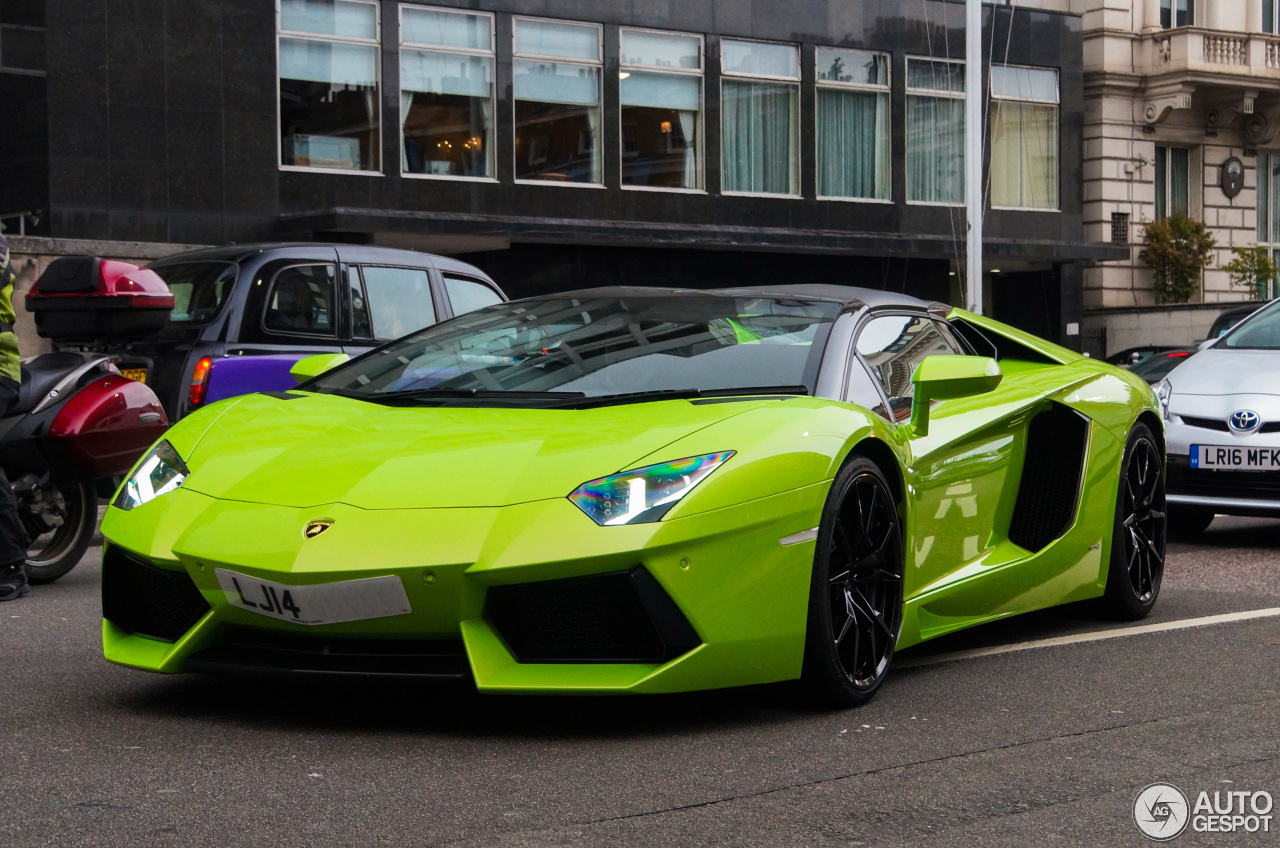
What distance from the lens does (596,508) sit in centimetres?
412

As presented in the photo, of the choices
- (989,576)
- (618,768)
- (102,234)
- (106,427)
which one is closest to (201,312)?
(106,427)

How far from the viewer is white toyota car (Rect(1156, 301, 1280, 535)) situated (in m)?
8.88

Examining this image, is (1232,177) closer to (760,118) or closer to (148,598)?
(760,118)

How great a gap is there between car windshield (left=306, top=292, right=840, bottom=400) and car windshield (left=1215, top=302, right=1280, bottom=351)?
557 cm

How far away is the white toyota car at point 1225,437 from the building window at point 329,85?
642 inches

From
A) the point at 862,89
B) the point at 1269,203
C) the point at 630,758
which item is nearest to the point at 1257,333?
the point at 630,758

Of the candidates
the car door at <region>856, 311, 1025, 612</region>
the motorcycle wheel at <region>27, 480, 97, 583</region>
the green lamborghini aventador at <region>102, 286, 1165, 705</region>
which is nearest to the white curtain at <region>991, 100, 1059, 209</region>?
the motorcycle wheel at <region>27, 480, 97, 583</region>

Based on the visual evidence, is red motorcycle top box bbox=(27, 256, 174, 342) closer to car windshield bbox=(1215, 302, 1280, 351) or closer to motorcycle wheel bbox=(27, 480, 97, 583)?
motorcycle wheel bbox=(27, 480, 97, 583)

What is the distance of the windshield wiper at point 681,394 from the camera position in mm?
4750

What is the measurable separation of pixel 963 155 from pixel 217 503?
90.5 feet

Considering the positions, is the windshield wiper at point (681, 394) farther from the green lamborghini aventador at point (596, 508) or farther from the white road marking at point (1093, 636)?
the white road marking at point (1093, 636)

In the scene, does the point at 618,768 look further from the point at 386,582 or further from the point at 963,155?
the point at 963,155

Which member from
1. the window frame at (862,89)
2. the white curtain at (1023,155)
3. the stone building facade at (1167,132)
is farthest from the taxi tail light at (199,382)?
the stone building facade at (1167,132)
